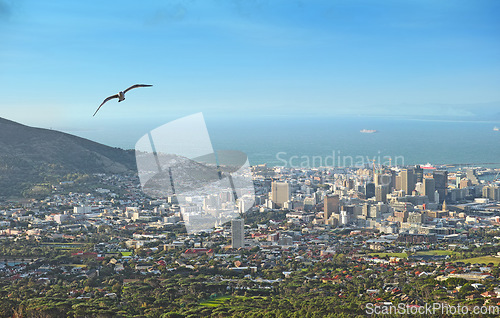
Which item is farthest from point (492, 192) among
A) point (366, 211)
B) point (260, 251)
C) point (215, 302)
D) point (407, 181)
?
point (215, 302)

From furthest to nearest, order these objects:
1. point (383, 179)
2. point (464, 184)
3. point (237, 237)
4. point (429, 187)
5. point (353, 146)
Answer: point (353, 146), point (464, 184), point (383, 179), point (429, 187), point (237, 237)

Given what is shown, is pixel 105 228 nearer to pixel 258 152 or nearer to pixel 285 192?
pixel 285 192

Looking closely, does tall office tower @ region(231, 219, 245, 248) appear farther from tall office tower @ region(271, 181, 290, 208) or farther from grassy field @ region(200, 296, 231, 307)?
tall office tower @ region(271, 181, 290, 208)

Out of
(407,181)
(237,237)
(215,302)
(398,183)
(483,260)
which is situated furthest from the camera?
(398,183)

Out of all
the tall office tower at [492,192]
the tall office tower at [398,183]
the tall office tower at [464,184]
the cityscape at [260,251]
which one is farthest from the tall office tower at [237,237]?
the tall office tower at [464,184]

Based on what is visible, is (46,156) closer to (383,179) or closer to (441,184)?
(383,179)
